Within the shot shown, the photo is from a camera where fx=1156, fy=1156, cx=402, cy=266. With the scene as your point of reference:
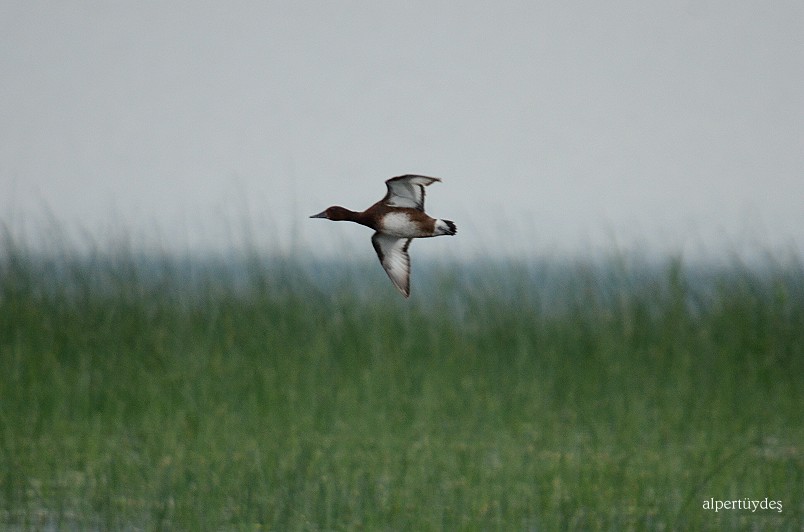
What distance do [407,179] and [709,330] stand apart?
5.83m

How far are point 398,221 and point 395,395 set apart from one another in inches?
172

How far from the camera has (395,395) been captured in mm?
7168

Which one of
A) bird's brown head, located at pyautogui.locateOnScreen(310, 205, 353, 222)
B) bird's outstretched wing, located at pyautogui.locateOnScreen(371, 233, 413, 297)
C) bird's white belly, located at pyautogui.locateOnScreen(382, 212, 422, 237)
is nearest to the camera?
bird's brown head, located at pyautogui.locateOnScreen(310, 205, 353, 222)

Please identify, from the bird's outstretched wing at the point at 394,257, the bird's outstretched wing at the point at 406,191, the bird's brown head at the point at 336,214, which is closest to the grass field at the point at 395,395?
the bird's outstretched wing at the point at 394,257

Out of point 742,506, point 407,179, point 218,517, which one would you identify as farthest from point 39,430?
point 407,179

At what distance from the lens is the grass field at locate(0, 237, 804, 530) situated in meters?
5.27

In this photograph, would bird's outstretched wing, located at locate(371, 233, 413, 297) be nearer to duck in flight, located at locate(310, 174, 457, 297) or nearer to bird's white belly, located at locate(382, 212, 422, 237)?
duck in flight, located at locate(310, 174, 457, 297)

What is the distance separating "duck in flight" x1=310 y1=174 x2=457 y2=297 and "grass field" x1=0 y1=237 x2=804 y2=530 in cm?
218

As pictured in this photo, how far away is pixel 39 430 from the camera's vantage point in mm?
6730

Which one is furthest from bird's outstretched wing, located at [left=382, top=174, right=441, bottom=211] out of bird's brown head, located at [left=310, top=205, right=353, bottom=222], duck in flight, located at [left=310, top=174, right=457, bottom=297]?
bird's brown head, located at [left=310, top=205, right=353, bottom=222]

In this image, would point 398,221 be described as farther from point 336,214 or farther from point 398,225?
point 336,214

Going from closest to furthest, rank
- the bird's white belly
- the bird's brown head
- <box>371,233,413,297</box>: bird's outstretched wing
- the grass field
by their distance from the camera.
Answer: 1. the bird's brown head
2. the bird's white belly
3. <box>371,233,413,297</box>: bird's outstretched wing
4. the grass field

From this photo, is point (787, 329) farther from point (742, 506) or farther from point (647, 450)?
point (742, 506)

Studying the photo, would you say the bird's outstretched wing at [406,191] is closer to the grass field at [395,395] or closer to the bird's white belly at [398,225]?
the bird's white belly at [398,225]
